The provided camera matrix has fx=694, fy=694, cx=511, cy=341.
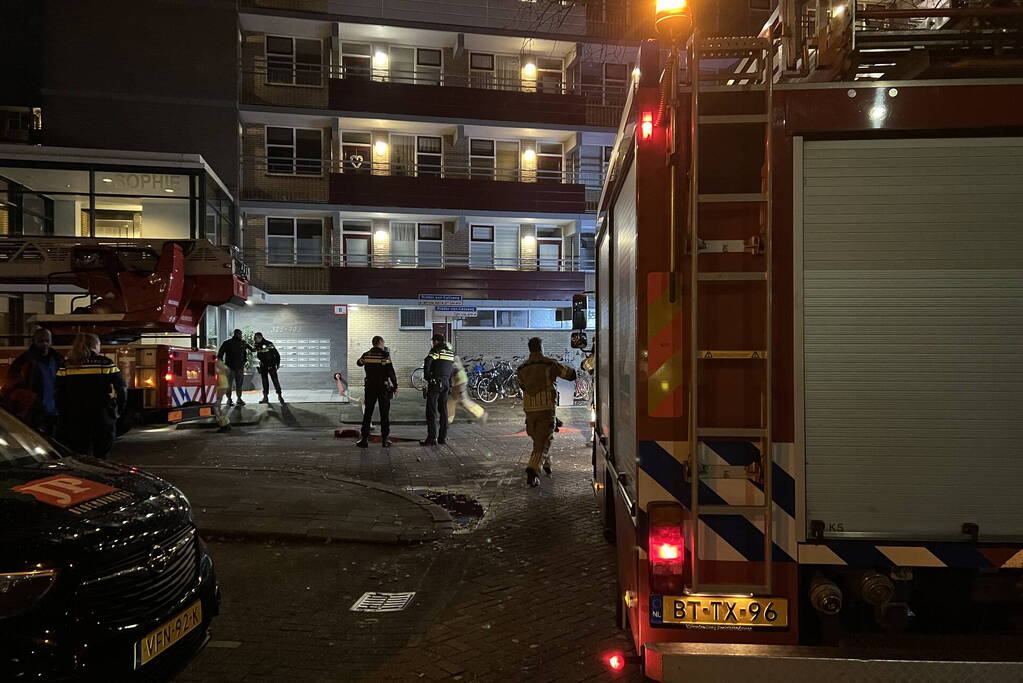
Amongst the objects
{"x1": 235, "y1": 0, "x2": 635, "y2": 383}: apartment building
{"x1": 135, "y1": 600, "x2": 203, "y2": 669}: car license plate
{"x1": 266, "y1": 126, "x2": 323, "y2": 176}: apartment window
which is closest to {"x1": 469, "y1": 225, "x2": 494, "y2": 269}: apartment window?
{"x1": 235, "y1": 0, "x2": 635, "y2": 383}: apartment building

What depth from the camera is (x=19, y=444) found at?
154 inches

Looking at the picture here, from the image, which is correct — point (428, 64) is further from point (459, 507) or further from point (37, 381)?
point (459, 507)

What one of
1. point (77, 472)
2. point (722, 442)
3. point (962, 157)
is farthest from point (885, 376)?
point (77, 472)

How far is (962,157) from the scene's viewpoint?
2771 mm

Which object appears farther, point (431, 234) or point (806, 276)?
point (431, 234)

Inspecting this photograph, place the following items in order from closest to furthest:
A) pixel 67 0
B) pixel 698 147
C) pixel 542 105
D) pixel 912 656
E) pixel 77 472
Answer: pixel 912 656
pixel 698 147
pixel 77 472
pixel 67 0
pixel 542 105

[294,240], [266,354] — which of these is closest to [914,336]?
[266,354]

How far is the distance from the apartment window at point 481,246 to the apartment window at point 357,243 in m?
3.78

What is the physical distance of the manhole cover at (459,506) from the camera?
707 centimetres

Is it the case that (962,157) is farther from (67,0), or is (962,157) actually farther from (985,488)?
(67,0)

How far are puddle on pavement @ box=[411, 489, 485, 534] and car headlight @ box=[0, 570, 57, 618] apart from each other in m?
4.23

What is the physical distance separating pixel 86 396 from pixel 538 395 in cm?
488

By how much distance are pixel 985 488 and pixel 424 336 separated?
76.7ft

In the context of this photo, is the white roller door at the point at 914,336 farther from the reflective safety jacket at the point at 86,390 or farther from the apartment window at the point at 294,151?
the apartment window at the point at 294,151
